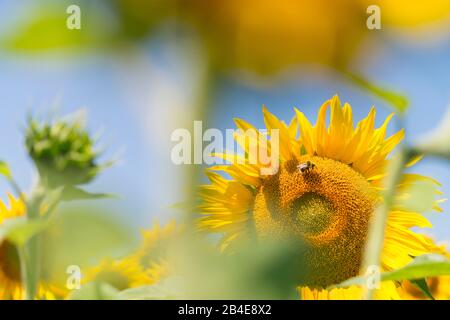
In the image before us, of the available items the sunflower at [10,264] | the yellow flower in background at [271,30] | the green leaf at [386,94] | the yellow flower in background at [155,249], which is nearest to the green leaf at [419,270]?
the green leaf at [386,94]

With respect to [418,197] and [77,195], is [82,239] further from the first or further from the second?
[418,197]

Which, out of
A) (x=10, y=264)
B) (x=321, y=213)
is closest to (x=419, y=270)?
(x=321, y=213)

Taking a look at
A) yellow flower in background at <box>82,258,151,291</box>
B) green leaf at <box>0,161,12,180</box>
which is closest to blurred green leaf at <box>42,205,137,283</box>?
yellow flower in background at <box>82,258,151,291</box>

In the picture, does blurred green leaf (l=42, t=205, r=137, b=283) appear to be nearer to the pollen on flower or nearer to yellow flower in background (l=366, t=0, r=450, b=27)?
the pollen on flower
